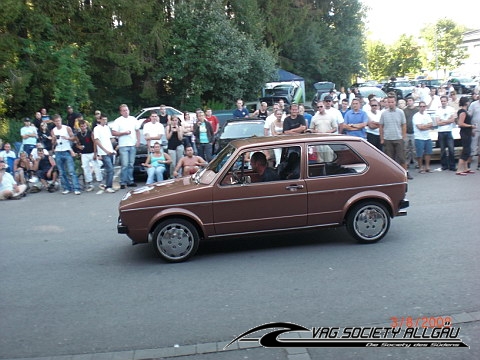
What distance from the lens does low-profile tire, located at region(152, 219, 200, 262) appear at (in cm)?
730

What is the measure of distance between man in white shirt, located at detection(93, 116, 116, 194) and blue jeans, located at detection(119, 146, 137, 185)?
262 millimetres

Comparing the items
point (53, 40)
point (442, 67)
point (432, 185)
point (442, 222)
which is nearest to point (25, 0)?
point (53, 40)

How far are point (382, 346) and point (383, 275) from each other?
182 cm

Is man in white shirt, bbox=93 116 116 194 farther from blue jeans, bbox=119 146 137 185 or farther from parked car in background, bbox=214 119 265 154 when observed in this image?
parked car in background, bbox=214 119 265 154

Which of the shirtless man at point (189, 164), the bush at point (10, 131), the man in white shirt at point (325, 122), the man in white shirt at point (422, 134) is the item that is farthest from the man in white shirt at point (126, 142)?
the bush at point (10, 131)

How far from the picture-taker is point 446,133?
1343 centimetres

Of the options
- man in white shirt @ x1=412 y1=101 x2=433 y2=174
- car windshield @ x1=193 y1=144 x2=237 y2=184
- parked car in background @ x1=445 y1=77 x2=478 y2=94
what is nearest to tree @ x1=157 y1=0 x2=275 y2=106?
parked car in background @ x1=445 y1=77 x2=478 y2=94

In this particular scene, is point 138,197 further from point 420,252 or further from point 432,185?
point 432,185

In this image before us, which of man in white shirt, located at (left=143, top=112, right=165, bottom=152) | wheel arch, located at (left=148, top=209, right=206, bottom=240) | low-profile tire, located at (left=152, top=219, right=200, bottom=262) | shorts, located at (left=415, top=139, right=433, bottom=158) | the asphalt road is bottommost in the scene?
the asphalt road

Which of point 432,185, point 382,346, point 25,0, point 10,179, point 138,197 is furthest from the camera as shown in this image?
point 25,0

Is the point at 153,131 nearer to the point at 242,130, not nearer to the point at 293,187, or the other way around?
the point at 242,130

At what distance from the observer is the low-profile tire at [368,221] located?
25.2 ft

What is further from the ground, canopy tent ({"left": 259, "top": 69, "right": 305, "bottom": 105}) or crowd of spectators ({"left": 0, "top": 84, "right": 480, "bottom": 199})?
canopy tent ({"left": 259, "top": 69, "right": 305, "bottom": 105})

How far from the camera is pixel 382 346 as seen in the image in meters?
4.77
